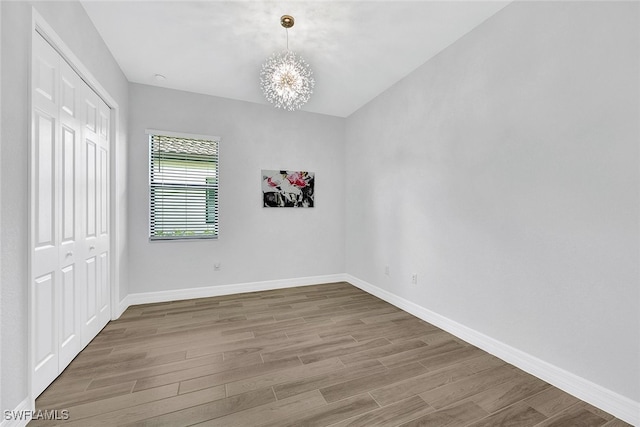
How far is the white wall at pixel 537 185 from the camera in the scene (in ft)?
5.43

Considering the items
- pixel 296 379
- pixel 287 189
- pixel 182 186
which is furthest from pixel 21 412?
pixel 287 189

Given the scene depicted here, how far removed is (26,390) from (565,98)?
3.97 meters

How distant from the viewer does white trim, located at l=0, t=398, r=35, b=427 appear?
1394 millimetres

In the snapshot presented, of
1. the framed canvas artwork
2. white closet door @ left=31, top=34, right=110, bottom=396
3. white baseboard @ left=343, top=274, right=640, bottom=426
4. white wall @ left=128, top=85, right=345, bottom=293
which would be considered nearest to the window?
white wall @ left=128, top=85, right=345, bottom=293

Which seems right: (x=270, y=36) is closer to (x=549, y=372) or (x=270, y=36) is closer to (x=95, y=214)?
(x=95, y=214)

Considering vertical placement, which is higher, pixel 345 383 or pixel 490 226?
pixel 490 226

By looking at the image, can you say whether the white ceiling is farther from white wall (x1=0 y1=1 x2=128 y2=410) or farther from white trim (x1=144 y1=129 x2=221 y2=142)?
white wall (x1=0 y1=1 x2=128 y2=410)

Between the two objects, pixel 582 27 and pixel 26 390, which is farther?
pixel 582 27

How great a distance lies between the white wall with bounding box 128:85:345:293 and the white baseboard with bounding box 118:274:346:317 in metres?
0.07

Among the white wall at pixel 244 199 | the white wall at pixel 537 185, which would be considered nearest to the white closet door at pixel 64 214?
the white wall at pixel 244 199

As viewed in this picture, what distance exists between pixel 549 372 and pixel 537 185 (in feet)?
4.58

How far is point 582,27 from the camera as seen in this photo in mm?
1811

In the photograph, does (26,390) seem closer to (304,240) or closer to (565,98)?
(304,240)

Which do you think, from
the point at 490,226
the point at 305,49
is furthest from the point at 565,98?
the point at 305,49
